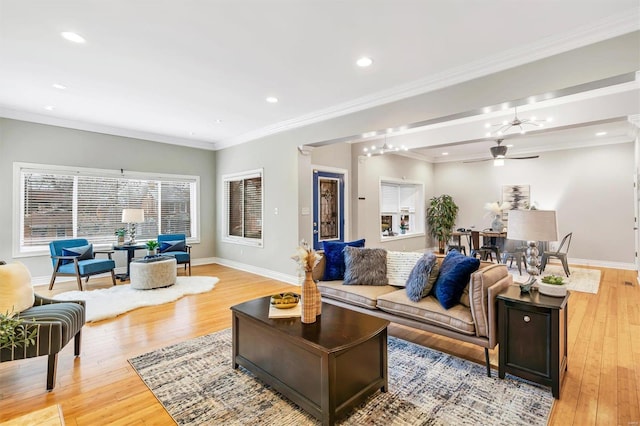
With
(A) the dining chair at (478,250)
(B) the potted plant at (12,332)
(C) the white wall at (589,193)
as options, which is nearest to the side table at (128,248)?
(B) the potted plant at (12,332)

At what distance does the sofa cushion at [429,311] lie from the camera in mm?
2568

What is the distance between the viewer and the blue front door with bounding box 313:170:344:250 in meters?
6.48

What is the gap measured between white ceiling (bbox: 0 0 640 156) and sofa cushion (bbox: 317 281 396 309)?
96.7 inches

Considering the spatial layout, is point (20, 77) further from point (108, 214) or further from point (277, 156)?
point (277, 156)

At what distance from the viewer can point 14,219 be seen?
17.3 feet

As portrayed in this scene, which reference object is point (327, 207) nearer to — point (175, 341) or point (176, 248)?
point (176, 248)

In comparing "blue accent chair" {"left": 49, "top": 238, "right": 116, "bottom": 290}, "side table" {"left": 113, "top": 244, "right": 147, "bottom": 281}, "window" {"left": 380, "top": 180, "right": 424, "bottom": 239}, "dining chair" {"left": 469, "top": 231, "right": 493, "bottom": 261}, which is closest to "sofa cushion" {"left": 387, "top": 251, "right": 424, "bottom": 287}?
"dining chair" {"left": 469, "top": 231, "right": 493, "bottom": 261}

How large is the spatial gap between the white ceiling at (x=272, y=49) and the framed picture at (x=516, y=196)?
13.4 feet

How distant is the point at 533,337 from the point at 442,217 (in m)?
7.13

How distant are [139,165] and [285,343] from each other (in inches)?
236

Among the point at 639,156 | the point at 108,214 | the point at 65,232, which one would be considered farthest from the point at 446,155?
the point at 65,232

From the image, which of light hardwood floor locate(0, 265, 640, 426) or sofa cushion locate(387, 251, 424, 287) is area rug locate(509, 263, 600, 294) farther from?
sofa cushion locate(387, 251, 424, 287)

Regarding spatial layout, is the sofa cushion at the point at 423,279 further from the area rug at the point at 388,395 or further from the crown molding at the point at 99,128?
the crown molding at the point at 99,128

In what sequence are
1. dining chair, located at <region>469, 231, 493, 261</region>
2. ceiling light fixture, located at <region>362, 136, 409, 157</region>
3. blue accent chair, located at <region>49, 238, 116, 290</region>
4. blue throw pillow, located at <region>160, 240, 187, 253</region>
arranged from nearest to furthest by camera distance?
blue accent chair, located at <region>49, 238, 116, 290</region> < ceiling light fixture, located at <region>362, 136, 409, 157</region> < blue throw pillow, located at <region>160, 240, 187, 253</region> < dining chair, located at <region>469, 231, 493, 261</region>
